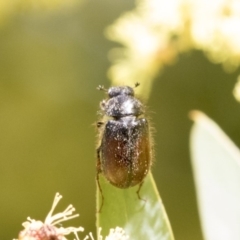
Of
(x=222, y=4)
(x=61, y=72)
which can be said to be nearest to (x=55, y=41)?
(x=61, y=72)

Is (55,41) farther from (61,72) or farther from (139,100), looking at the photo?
(139,100)

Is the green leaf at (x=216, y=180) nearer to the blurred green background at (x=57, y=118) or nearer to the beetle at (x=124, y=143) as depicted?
the beetle at (x=124, y=143)

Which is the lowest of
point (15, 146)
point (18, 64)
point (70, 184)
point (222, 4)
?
point (222, 4)

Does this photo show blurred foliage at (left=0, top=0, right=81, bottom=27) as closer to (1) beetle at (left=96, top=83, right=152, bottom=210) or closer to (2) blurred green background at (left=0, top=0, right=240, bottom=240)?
(1) beetle at (left=96, top=83, right=152, bottom=210)

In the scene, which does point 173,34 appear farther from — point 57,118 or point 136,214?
point 57,118

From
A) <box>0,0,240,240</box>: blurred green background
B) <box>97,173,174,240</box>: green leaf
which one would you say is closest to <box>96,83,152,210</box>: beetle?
<box>97,173,174,240</box>: green leaf
